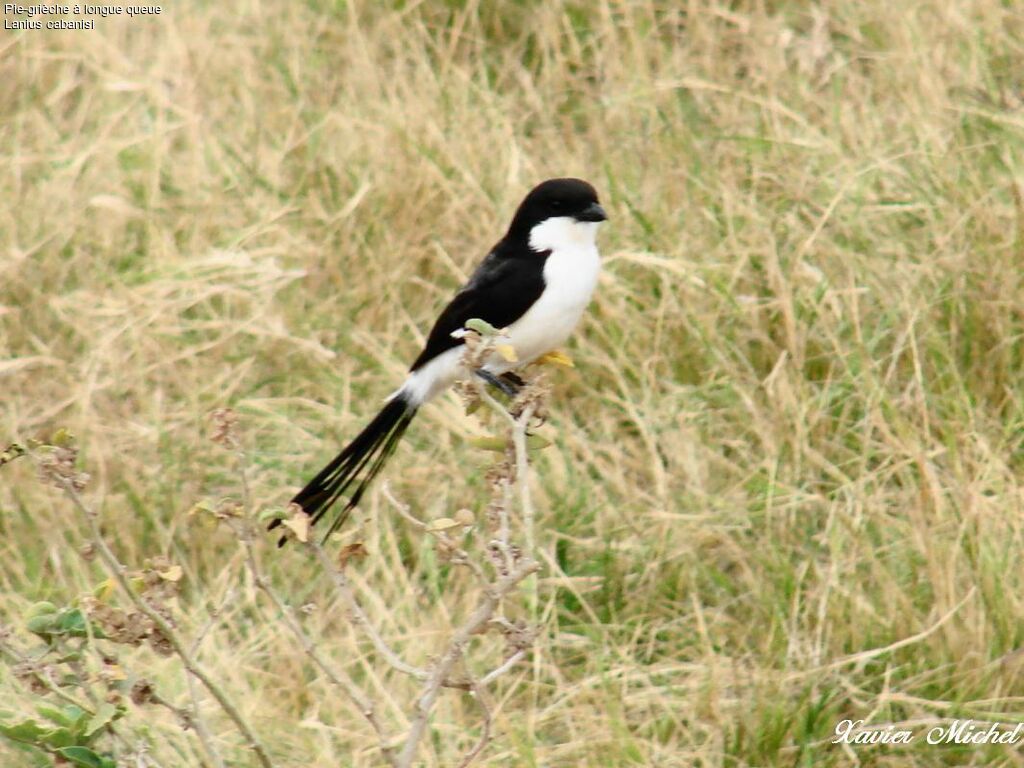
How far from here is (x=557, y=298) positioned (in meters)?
3.88

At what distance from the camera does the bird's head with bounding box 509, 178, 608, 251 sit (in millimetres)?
4062

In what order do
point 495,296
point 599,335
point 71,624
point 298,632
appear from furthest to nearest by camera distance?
1. point 599,335
2. point 495,296
3. point 71,624
4. point 298,632

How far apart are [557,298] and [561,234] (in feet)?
0.82

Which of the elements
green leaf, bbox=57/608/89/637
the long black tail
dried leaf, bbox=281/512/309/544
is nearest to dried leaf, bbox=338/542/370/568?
dried leaf, bbox=281/512/309/544

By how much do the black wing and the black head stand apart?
0.36ft

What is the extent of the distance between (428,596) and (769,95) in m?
2.15

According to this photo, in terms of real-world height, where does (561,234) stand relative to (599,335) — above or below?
above

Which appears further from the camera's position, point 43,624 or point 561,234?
point 561,234

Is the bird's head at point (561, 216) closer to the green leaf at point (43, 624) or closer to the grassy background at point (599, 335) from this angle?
the grassy background at point (599, 335)

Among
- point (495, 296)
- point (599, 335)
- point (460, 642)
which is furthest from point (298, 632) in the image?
point (599, 335)

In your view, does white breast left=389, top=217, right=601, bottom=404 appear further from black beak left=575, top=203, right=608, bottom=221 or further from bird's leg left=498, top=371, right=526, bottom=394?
bird's leg left=498, top=371, right=526, bottom=394

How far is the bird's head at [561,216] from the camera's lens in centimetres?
406

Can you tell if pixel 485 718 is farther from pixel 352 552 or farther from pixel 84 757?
pixel 84 757

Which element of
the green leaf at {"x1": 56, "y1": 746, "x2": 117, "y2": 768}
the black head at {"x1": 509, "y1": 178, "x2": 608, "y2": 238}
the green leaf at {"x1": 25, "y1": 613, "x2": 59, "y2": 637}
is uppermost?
the black head at {"x1": 509, "y1": 178, "x2": 608, "y2": 238}
